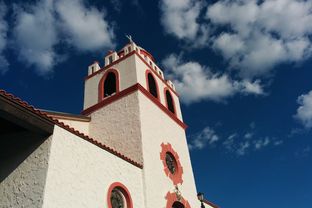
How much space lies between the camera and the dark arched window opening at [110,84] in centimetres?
1395

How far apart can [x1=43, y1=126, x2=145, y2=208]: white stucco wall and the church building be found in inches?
0.9

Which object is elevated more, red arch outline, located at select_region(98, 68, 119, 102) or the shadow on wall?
red arch outline, located at select_region(98, 68, 119, 102)

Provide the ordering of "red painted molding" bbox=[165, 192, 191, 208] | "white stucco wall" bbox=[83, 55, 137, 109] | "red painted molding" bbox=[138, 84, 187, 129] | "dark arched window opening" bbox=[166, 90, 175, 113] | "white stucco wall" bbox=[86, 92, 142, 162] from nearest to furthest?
"red painted molding" bbox=[165, 192, 191, 208] → "white stucco wall" bbox=[86, 92, 142, 162] → "red painted molding" bbox=[138, 84, 187, 129] → "white stucco wall" bbox=[83, 55, 137, 109] → "dark arched window opening" bbox=[166, 90, 175, 113]

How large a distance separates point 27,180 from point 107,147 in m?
2.57

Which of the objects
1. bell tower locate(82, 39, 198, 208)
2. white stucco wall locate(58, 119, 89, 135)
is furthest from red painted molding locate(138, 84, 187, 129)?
white stucco wall locate(58, 119, 89, 135)

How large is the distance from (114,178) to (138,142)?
2.31 metres

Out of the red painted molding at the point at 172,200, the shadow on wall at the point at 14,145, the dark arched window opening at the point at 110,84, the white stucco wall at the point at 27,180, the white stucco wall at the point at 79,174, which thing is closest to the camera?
the white stucco wall at the point at 27,180

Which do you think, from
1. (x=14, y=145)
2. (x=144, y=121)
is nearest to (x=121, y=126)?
(x=144, y=121)

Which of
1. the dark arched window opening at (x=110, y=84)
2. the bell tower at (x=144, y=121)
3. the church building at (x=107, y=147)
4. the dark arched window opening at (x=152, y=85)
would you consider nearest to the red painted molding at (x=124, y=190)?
the church building at (x=107, y=147)

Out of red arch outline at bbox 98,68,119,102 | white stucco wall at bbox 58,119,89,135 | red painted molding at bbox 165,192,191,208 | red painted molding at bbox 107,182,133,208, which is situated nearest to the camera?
red painted molding at bbox 107,182,133,208

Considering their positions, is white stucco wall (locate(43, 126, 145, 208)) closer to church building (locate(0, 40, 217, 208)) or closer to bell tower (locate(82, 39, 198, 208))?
church building (locate(0, 40, 217, 208))

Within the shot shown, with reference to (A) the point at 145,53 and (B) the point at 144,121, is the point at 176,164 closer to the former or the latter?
(B) the point at 144,121

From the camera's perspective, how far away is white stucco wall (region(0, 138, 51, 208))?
21.4 feet

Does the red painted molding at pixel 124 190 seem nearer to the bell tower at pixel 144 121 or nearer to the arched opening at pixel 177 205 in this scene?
the bell tower at pixel 144 121
